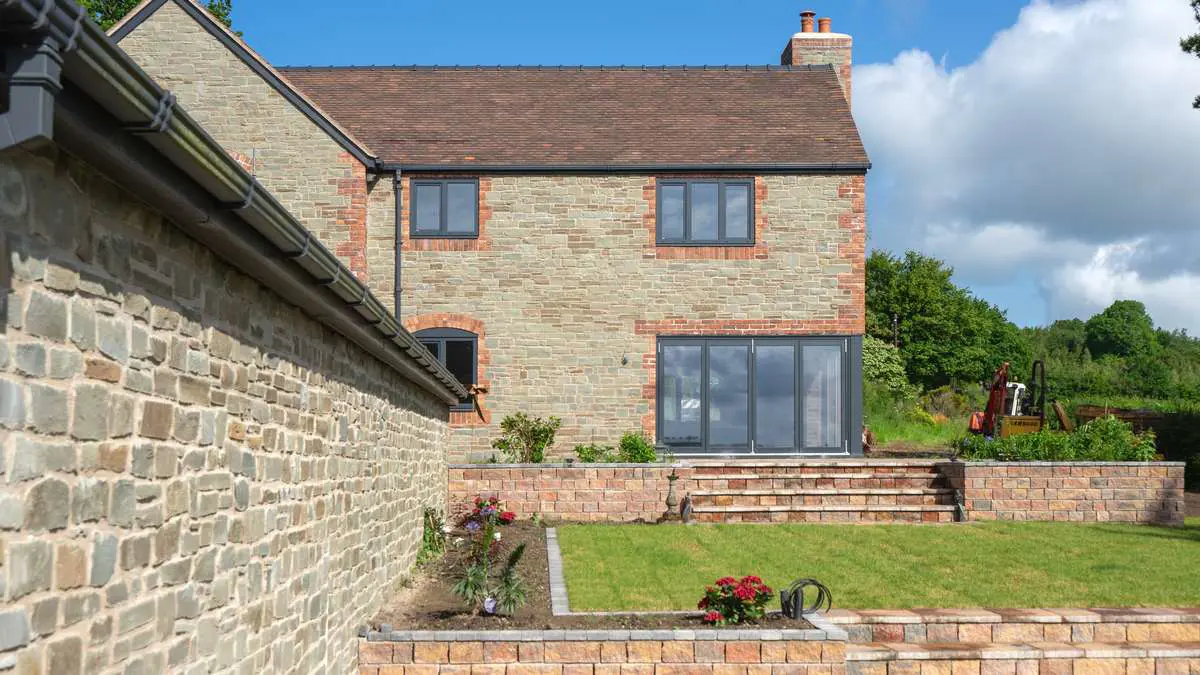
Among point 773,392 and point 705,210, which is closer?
point 773,392

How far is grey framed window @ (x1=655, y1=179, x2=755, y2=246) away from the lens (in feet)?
72.2

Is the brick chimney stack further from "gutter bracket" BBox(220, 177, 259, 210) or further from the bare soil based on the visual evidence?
"gutter bracket" BBox(220, 177, 259, 210)

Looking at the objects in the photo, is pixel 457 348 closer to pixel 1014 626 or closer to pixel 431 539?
pixel 431 539

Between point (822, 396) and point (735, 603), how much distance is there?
13457 millimetres

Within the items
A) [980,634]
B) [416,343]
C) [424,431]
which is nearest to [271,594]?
[416,343]

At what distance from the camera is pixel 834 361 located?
72.2ft

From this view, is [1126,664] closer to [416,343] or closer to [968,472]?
[416,343]

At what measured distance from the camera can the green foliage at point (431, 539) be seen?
45.4 feet

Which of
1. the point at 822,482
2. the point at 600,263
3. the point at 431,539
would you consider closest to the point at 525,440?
the point at 600,263

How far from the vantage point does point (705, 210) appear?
22.1m

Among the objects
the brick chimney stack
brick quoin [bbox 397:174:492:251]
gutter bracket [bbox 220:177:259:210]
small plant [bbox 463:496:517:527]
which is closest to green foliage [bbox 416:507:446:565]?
small plant [bbox 463:496:517:527]

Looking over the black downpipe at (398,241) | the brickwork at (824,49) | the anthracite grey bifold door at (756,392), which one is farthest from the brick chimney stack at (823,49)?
the black downpipe at (398,241)

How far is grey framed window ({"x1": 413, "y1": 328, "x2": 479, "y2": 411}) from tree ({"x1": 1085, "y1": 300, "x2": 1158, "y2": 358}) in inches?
2995

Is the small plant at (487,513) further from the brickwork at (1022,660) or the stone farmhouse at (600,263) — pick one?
the brickwork at (1022,660)
